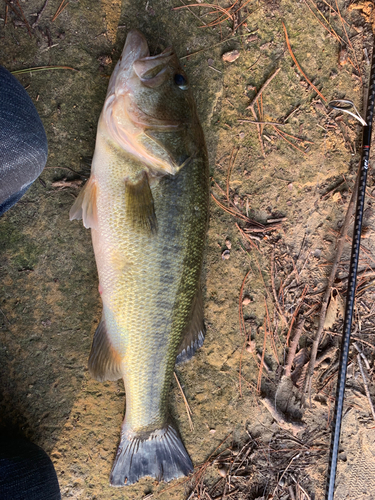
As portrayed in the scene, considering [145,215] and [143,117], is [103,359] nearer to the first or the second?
[145,215]

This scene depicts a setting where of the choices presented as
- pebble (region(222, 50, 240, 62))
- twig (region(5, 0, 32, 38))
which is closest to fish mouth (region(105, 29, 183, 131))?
pebble (region(222, 50, 240, 62))

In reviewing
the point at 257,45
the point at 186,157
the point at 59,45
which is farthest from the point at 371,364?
the point at 59,45

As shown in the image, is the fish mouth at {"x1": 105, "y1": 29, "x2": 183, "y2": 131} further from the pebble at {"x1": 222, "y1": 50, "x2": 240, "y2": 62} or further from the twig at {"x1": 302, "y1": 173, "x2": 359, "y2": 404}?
the twig at {"x1": 302, "y1": 173, "x2": 359, "y2": 404}

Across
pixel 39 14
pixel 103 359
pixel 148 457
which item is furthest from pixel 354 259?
pixel 39 14

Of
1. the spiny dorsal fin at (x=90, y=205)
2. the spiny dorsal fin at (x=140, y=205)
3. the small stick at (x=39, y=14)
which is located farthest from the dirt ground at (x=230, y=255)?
the spiny dorsal fin at (x=140, y=205)

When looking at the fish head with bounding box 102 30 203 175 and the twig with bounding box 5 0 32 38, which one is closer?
the fish head with bounding box 102 30 203 175
